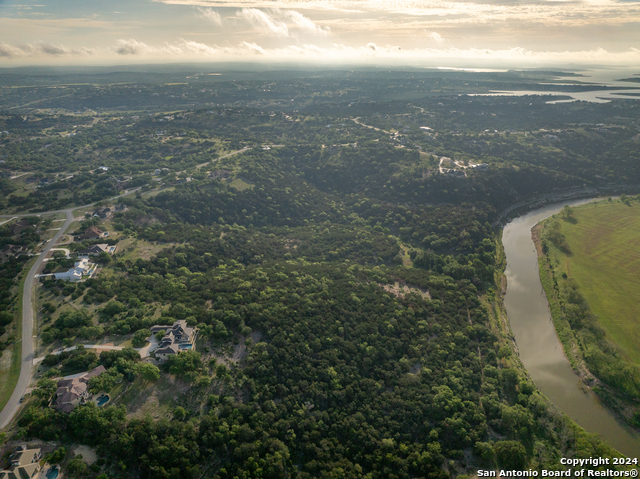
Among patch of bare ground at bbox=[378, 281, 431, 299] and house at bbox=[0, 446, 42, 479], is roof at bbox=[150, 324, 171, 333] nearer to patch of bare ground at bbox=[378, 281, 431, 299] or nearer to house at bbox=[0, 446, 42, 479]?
house at bbox=[0, 446, 42, 479]

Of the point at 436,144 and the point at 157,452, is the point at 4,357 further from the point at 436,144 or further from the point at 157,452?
the point at 436,144

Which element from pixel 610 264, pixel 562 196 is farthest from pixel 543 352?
pixel 562 196

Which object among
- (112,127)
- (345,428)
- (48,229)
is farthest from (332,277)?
(112,127)

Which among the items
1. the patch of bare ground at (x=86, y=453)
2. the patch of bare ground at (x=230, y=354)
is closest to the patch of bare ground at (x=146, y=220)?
the patch of bare ground at (x=230, y=354)

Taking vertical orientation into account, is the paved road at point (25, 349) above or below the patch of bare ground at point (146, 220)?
below

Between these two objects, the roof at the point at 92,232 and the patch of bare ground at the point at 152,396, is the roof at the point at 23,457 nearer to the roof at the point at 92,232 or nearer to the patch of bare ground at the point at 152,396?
the patch of bare ground at the point at 152,396
